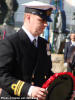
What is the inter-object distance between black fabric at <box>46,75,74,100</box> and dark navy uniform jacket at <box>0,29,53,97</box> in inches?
7.7

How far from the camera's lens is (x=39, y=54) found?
7.91 ft

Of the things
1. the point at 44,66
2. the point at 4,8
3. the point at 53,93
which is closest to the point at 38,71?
the point at 44,66

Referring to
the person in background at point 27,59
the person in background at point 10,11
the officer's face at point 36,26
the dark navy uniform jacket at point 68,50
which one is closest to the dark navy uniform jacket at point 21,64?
the person in background at point 27,59

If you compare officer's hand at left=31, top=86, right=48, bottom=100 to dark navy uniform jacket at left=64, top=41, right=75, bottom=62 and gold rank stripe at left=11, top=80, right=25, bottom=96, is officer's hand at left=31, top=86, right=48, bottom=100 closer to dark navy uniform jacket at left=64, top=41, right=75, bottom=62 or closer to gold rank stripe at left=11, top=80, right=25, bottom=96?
gold rank stripe at left=11, top=80, right=25, bottom=96

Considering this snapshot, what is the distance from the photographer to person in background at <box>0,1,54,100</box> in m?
2.12

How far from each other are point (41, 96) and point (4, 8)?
464 inches

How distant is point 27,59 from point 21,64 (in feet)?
0.23

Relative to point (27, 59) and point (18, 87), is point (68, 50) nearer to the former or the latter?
point (27, 59)

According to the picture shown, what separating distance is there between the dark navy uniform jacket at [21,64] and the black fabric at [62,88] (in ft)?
0.64

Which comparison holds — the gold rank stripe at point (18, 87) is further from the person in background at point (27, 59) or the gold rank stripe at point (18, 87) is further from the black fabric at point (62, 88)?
the black fabric at point (62, 88)

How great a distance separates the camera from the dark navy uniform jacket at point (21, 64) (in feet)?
6.97

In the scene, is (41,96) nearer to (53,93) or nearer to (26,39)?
(53,93)

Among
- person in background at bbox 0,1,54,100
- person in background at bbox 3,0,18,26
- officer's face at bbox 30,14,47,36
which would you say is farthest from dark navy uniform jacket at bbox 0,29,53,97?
person in background at bbox 3,0,18,26

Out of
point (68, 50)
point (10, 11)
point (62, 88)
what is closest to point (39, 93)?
point (62, 88)
